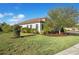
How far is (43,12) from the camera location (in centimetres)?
449

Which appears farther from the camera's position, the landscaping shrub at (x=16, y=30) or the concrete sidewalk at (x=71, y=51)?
the landscaping shrub at (x=16, y=30)

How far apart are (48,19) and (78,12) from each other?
1.55 feet

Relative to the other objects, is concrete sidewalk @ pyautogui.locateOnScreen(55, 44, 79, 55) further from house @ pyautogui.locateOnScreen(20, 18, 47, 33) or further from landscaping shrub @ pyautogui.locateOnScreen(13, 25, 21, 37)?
landscaping shrub @ pyautogui.locateOnScreen(13, 25, 21, 37)

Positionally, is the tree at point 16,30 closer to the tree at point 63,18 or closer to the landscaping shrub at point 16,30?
the landscaping shrub at point 16,30

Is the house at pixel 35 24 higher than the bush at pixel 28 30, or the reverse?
the house at pixel 35 24

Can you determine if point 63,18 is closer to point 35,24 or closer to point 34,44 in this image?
point 35,24

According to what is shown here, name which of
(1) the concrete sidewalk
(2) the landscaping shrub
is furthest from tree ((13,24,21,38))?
(1) the concrete sidewalk

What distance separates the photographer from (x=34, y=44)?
451 centimetres

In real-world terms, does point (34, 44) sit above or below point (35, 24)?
below

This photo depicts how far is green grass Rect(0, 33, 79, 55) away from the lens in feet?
14.7

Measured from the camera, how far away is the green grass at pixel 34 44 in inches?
176

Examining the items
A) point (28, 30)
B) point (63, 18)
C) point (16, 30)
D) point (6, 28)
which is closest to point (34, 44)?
point (28, 30)

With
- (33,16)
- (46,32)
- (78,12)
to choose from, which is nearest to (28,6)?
(33,16)

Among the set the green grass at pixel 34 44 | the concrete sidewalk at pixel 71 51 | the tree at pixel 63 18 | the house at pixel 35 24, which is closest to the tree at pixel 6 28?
the green grass at pixel 34 44
